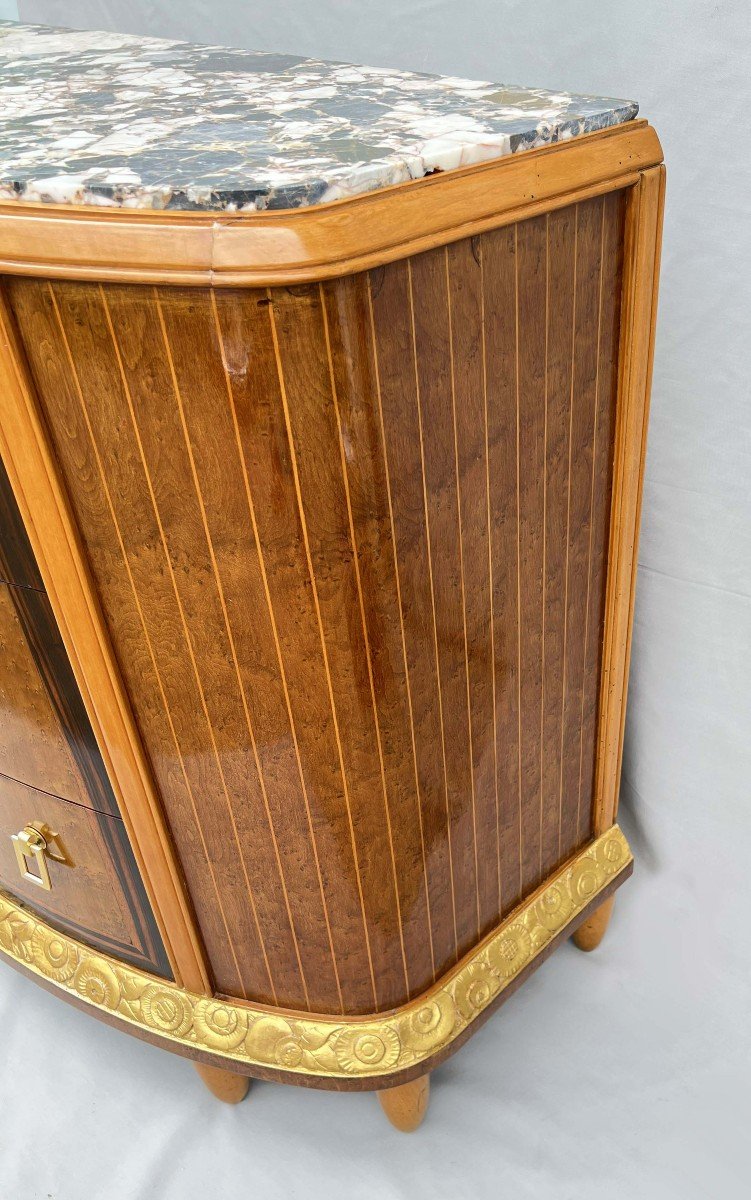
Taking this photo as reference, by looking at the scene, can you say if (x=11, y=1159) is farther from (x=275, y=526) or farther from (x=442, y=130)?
(x=442, y=130)

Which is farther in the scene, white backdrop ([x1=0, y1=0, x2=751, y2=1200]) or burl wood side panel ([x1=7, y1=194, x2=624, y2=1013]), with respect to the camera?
white backdrop ([x1=0, y1=0, x2=751, y2=1200])

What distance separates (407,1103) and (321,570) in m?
0.75

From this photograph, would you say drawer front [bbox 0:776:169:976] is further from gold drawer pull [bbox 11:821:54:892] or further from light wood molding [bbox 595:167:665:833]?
light wood molding [bbox 595:167:665:833]

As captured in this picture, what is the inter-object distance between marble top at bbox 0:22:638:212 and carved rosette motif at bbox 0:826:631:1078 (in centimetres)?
87

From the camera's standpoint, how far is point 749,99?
47.5 inches

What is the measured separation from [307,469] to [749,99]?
2.30ft

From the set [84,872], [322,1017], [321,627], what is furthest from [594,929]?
[321,627]

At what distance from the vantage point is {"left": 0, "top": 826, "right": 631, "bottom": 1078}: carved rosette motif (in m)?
1.24

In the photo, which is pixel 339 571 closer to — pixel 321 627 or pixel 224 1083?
pixel 321 627

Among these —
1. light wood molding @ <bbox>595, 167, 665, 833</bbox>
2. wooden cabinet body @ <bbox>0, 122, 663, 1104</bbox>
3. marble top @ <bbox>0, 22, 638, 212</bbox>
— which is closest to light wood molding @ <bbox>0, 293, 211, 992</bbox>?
wooden cabinet body @ <bbox>0, 122, 663, 1104</bbox>

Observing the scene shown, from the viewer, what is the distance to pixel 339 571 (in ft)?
3.11

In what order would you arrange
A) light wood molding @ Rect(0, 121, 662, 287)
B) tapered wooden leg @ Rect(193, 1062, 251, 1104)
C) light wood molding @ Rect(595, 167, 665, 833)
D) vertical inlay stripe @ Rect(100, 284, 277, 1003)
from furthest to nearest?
1. tapered wooden leg @ Rect(193, 1062, 251, 1104)
2. light wood molding @ Rect(595, 167, 665, 833)
3. vertical inlay stripe @ Rect(100, 284, 277, 1003)
4. light wood molding @ Rect(0, 121, 662, 287)

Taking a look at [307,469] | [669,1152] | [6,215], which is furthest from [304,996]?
[6,215]

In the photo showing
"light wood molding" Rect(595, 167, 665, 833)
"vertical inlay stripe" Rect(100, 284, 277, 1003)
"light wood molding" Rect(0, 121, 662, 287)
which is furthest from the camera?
"light wood molding" Rect(595, 167, 665, 833)
